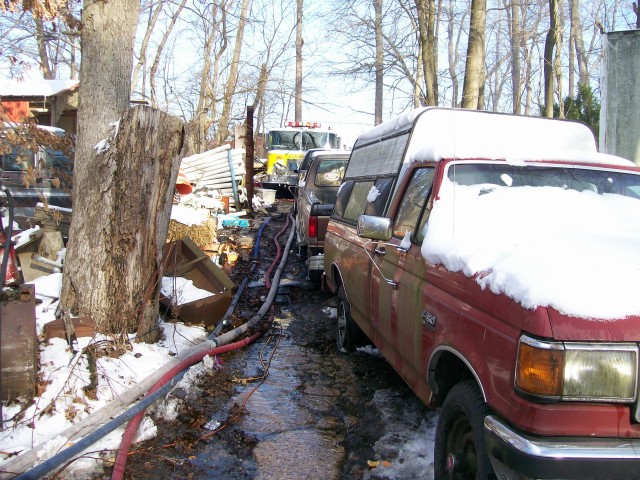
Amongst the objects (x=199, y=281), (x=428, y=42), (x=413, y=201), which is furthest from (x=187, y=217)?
(x=428, y=42)

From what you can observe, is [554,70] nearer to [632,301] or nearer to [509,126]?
[509,126]

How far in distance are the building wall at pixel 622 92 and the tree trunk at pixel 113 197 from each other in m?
6.06

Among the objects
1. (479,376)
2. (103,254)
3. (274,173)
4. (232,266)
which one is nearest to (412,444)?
(479,376)

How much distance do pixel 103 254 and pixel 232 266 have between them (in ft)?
16.1

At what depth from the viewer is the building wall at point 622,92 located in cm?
759

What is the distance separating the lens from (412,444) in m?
3.73

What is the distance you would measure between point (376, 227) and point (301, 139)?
713 inches

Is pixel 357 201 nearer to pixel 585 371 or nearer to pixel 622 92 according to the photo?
pixel 585 371

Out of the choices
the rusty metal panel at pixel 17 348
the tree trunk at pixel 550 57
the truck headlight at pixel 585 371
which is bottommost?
the rusty metal panel at pixel 17 348

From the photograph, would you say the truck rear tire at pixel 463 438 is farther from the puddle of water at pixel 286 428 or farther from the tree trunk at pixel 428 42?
the tree trunk at pixel 428 42

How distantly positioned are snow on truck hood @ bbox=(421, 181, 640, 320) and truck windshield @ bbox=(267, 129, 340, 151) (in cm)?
1789

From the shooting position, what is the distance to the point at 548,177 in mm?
3674

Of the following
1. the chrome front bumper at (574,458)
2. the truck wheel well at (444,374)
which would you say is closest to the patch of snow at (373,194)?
the truck wheel well at (444,374)

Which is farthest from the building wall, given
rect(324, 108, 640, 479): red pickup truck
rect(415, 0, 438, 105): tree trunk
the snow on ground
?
rect(415, 0, 438, 105): tree trunk
